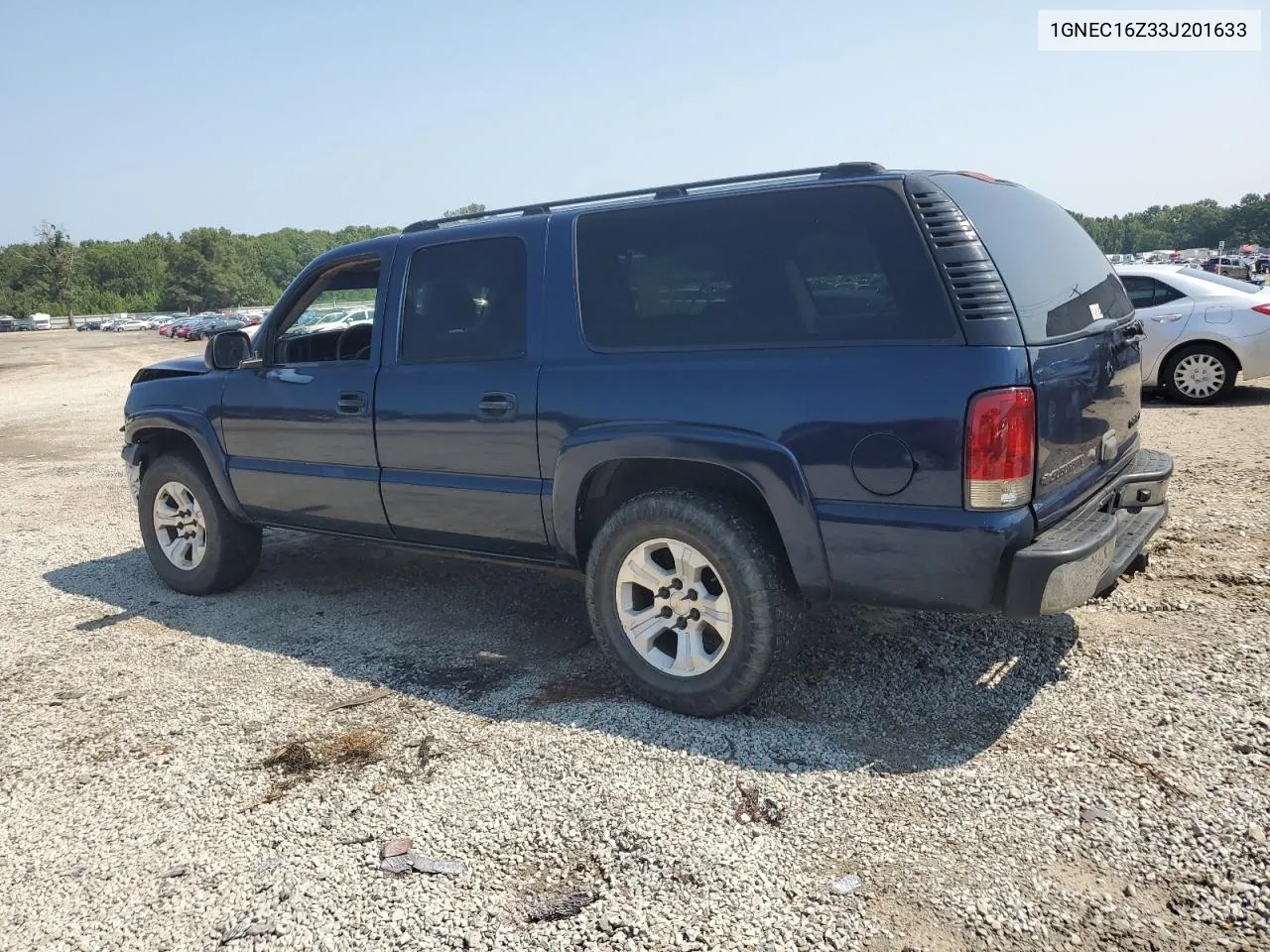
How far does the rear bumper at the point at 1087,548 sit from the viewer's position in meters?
3.08

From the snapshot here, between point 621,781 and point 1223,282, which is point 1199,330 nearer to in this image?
point 1223,282

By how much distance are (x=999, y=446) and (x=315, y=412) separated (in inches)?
131

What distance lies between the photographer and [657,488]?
3.91 meters

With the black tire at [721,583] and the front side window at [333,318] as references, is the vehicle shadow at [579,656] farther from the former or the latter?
the front side window at [333,318]

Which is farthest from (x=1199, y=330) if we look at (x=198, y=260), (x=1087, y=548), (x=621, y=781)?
(x=198, y=260)

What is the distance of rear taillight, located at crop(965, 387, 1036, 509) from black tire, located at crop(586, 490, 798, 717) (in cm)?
80

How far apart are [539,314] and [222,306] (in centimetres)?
12500

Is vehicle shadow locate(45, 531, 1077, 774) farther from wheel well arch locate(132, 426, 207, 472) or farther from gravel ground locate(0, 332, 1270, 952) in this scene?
wheel well arch locate(132, 426, 207, 472)

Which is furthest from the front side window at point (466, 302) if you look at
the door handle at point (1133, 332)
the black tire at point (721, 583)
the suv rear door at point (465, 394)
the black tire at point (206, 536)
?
the door handle at point (1133, 332)

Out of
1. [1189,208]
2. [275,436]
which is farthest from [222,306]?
[1189,208]

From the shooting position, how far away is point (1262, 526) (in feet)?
18.6

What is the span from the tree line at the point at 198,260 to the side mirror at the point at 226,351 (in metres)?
84.1

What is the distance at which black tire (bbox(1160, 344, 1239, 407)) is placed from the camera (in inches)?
404

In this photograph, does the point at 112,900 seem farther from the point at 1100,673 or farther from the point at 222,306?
the point at 222,306
